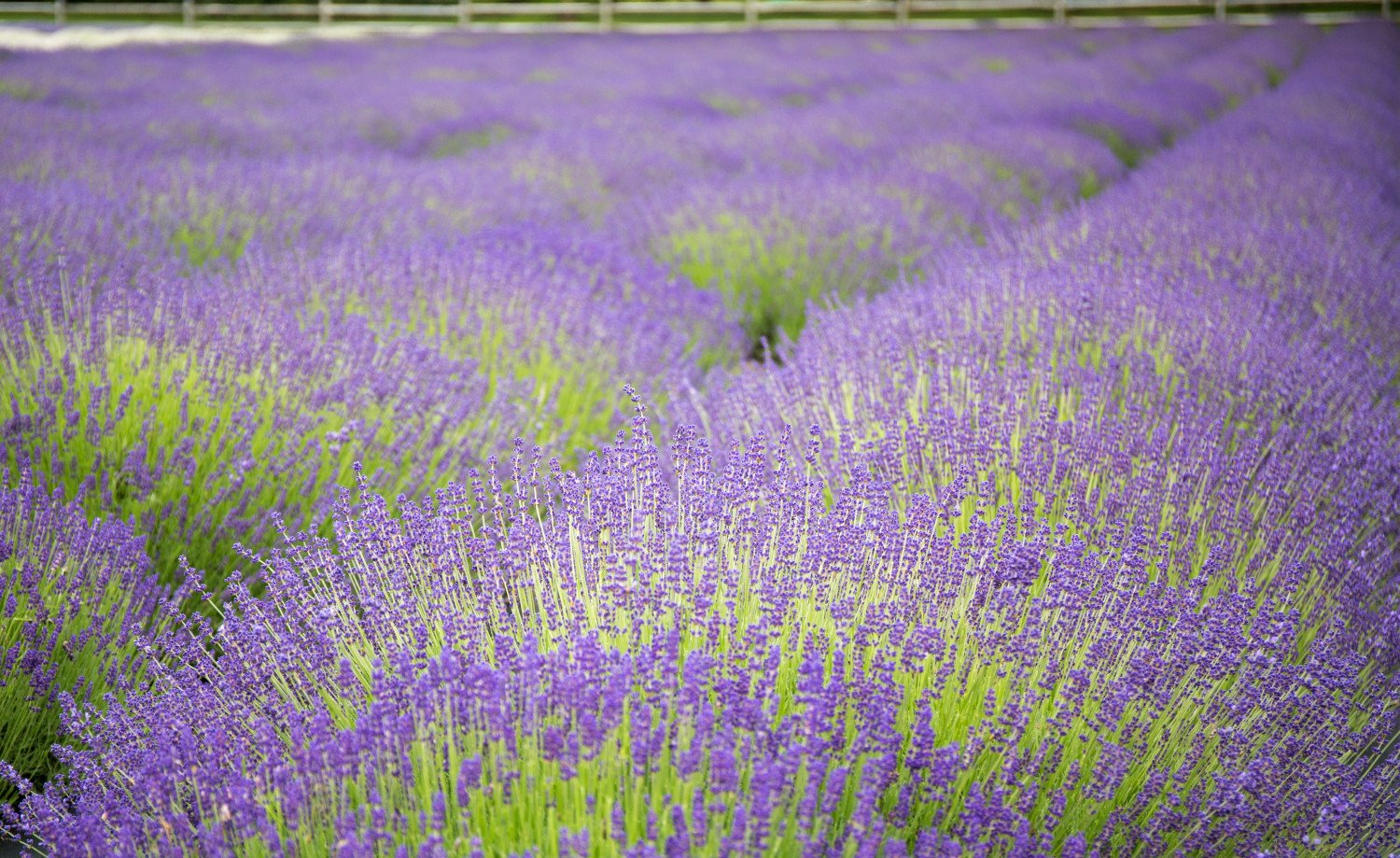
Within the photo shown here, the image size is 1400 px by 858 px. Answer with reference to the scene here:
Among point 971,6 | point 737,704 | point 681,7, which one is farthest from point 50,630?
point 971,6

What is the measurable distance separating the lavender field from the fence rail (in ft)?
66.4

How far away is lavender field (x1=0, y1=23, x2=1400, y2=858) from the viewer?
1.12 metres

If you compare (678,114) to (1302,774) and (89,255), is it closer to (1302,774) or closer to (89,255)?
(89,255)

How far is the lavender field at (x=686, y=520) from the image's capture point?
3.67ft

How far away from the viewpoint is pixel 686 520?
158 centimetres

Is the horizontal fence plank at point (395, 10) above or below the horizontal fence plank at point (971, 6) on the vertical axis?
below

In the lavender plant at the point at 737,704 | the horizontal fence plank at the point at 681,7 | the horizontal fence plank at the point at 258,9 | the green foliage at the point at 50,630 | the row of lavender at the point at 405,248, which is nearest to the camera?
the lavender plant at the point at 737,704

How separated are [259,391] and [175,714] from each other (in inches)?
43.4

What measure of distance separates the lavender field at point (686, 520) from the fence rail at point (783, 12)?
66.4 ft

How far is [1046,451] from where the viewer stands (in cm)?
197

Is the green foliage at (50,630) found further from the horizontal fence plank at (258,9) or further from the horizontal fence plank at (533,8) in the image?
the horizontal fence plank at (533,8)

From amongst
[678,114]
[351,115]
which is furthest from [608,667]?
[678,114]

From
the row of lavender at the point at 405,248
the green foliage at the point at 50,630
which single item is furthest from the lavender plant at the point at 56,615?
the row of lavender at the point at 405,248

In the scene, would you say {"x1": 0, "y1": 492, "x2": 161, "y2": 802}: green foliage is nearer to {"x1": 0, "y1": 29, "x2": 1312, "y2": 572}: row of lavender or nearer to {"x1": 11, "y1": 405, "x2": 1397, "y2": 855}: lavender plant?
{"x1": 0, "y1": 29, "x2": 1312, "y2": 572}: row of lavender
